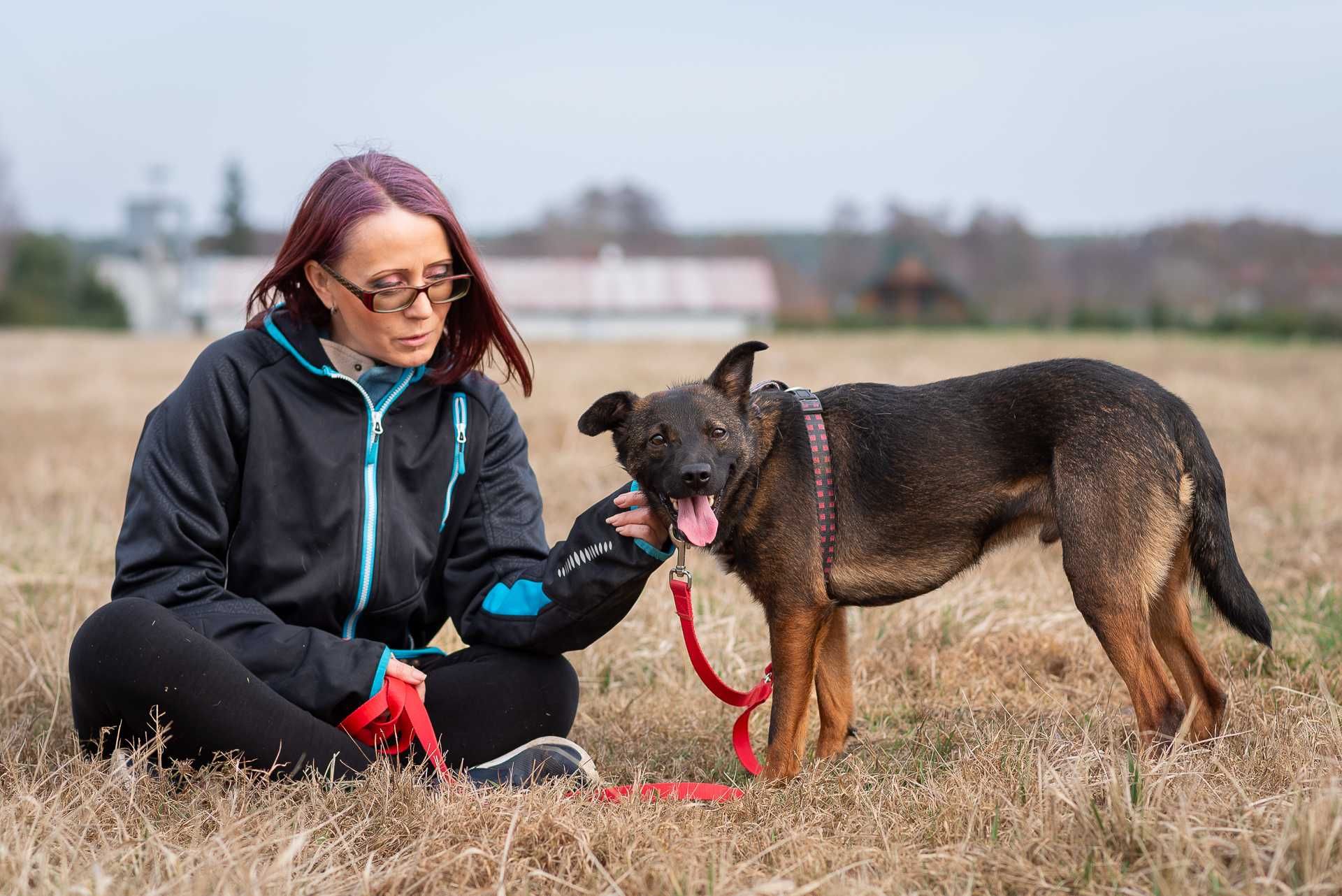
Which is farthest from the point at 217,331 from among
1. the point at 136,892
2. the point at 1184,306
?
the point at 136,892

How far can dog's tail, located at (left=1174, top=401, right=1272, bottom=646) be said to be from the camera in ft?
11.9

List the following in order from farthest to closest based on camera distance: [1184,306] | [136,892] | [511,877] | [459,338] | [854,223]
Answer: [854,223], [1184,306], [459,338], [511,877], [136,892]

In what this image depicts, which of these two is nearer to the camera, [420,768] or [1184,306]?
[420,768]

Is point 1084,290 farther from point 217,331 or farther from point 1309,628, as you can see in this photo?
point 1309,628

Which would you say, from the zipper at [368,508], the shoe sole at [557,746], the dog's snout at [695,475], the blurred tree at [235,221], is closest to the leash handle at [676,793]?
the shoe sole at [557,746]

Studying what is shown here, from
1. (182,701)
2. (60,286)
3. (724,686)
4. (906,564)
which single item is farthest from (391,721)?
(60,286)

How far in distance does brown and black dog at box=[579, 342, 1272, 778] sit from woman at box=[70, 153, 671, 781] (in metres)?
0.34

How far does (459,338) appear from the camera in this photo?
12.9 feet

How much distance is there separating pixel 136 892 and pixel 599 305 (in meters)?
59.0

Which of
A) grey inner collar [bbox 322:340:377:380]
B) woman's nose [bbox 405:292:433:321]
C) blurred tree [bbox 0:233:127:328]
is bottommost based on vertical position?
blurred tree [bbox 0:233:127:328]

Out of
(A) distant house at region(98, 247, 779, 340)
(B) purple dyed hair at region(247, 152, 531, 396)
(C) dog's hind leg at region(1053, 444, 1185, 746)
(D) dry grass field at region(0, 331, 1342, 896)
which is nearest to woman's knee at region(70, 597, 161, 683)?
(D) dry grass field at region(0, 331, 1342, 896)

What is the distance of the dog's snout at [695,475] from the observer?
346 centimetres

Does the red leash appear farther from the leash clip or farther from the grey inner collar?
the grey inner collar

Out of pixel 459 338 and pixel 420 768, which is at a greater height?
pixel 459 338
